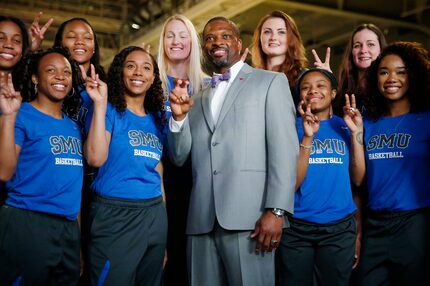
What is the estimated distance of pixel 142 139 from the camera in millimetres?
3393

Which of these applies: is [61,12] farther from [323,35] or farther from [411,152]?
[411,152]

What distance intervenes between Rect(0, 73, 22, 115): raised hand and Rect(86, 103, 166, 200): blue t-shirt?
521 millimetres

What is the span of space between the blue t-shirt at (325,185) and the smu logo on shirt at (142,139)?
2.97 feet

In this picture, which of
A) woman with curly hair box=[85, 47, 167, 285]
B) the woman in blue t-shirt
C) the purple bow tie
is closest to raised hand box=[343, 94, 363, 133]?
the woman in blue t-shirt

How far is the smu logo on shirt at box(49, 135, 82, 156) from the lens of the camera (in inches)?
124

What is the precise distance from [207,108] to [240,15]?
8.13m

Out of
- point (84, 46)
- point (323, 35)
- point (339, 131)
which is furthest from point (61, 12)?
point (339, 131)

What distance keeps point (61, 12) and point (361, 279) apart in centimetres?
994

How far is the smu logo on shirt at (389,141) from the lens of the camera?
342cm

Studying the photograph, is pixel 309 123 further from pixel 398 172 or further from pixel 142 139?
pixel 142 139

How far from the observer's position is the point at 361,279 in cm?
344

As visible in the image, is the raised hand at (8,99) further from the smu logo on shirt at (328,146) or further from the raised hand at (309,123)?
the smu logo on shirt at (328,146)

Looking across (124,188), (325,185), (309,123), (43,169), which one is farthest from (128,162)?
(325,185)

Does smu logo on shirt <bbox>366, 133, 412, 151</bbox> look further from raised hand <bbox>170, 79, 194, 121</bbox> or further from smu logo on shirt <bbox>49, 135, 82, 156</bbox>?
smu logo on shirt <bbox>49, 135, 82, 156</bbox>
